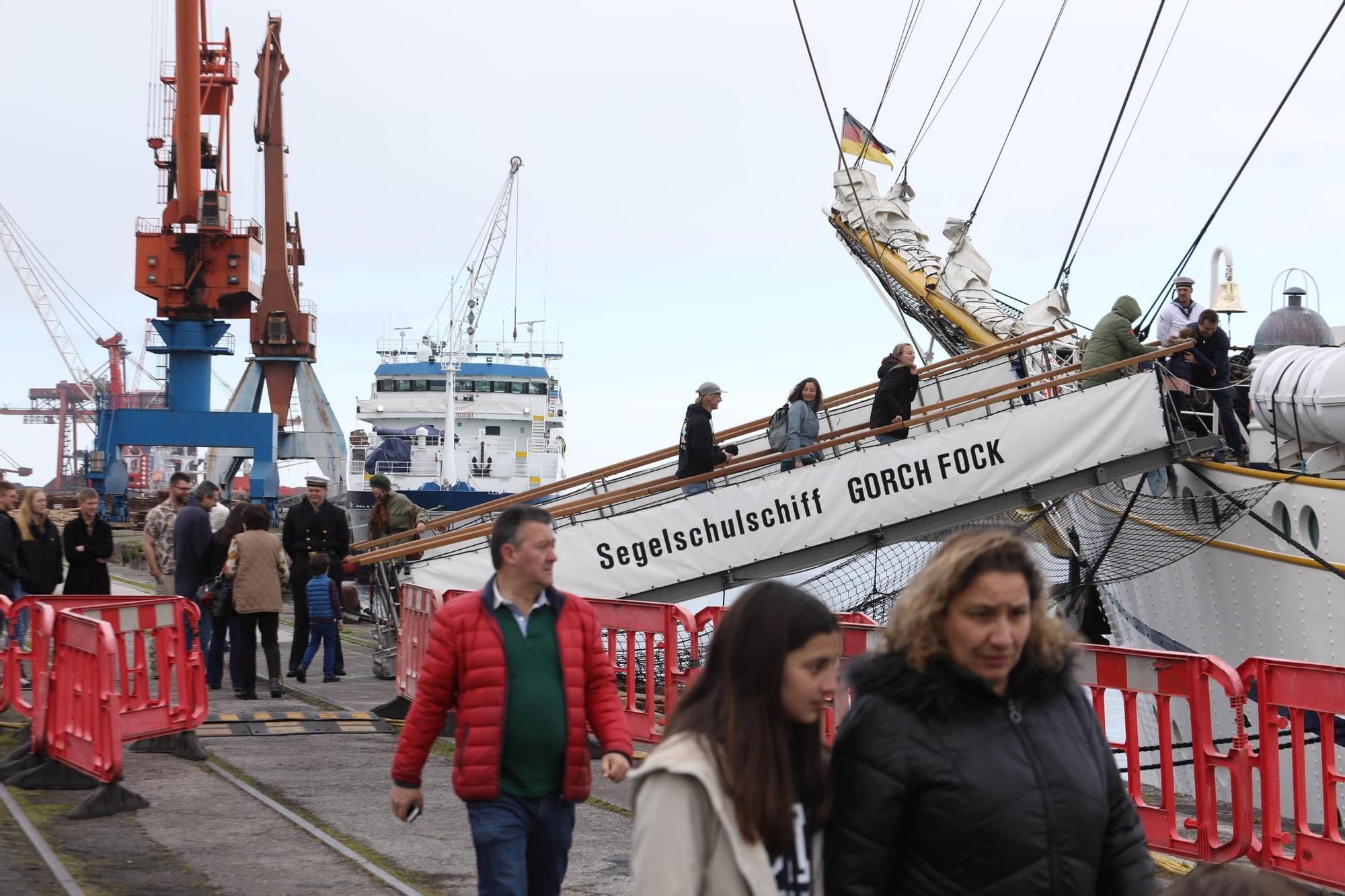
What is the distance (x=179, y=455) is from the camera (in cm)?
12231

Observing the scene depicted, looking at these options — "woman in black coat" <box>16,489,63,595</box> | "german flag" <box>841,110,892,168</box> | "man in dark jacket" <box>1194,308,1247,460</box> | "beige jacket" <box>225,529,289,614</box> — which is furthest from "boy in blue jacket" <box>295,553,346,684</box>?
"german flag" <box>841,110,892,168</box>

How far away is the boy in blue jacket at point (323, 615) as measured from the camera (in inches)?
500

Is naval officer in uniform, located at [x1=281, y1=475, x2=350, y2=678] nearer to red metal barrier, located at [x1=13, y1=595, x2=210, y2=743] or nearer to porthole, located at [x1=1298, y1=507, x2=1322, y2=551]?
red metal barrier, located at [x1=13, y1=595, x2=210, y2=743]

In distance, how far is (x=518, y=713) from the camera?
416 cm

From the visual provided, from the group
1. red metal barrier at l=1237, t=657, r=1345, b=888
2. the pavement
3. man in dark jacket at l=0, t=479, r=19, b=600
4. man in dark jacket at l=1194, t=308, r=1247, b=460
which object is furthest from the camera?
man in dark jacket at l=1194, t=308, r=1247, b=460

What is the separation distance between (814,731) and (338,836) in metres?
4.81

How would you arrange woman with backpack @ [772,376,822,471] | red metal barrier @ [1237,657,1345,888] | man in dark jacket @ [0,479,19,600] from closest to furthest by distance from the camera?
red metal barrier @ [1237,657,1345,888] < man in dark jacket @ [0,479,19,600] < woman with backpack @ [772,376,822,471]

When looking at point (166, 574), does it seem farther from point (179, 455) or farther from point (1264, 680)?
point (179, 455)

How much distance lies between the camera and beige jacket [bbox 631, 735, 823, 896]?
8.23 ft

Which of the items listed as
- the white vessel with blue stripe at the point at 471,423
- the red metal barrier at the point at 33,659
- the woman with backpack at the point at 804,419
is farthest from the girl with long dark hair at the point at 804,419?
the white vessel with blue stripe at the point at 471,423

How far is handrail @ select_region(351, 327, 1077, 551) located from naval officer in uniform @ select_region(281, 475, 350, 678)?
1832 mm

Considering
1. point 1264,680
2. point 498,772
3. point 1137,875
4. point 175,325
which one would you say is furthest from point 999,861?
point 175,325

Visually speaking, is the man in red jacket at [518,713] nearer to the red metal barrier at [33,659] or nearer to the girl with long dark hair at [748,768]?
the girl with long dark hair at [748,768]

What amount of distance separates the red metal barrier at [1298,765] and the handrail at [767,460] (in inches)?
275
